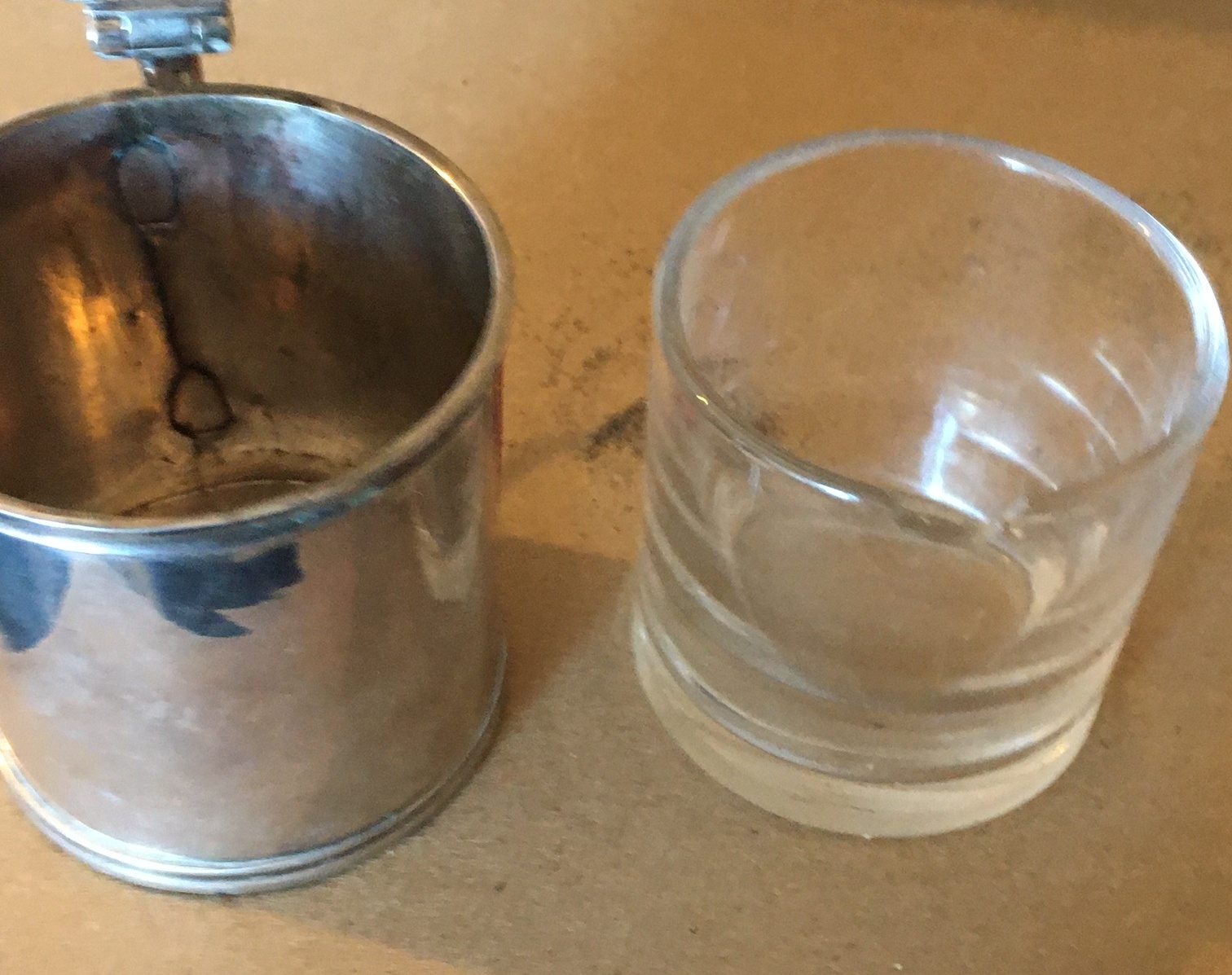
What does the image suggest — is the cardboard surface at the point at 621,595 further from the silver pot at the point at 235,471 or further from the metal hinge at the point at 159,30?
the metal hinge at the point at 159,30

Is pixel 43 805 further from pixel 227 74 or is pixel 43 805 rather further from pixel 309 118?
pixel 227 74

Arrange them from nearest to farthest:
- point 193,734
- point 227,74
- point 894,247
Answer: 1. point 193,734
2. point 894,247
3. point 227,74

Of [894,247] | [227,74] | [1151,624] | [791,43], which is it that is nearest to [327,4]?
[227,74]

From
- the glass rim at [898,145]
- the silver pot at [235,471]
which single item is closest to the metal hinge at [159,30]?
the silver pot at [235,471]

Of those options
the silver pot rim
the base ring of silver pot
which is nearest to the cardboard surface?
the base ring of silver pot

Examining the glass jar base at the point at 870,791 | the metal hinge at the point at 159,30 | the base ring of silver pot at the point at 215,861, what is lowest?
the base ring of silver pot at the point at 215,861

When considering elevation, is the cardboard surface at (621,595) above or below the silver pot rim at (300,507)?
below

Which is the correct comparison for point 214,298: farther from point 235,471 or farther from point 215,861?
point 215,861
